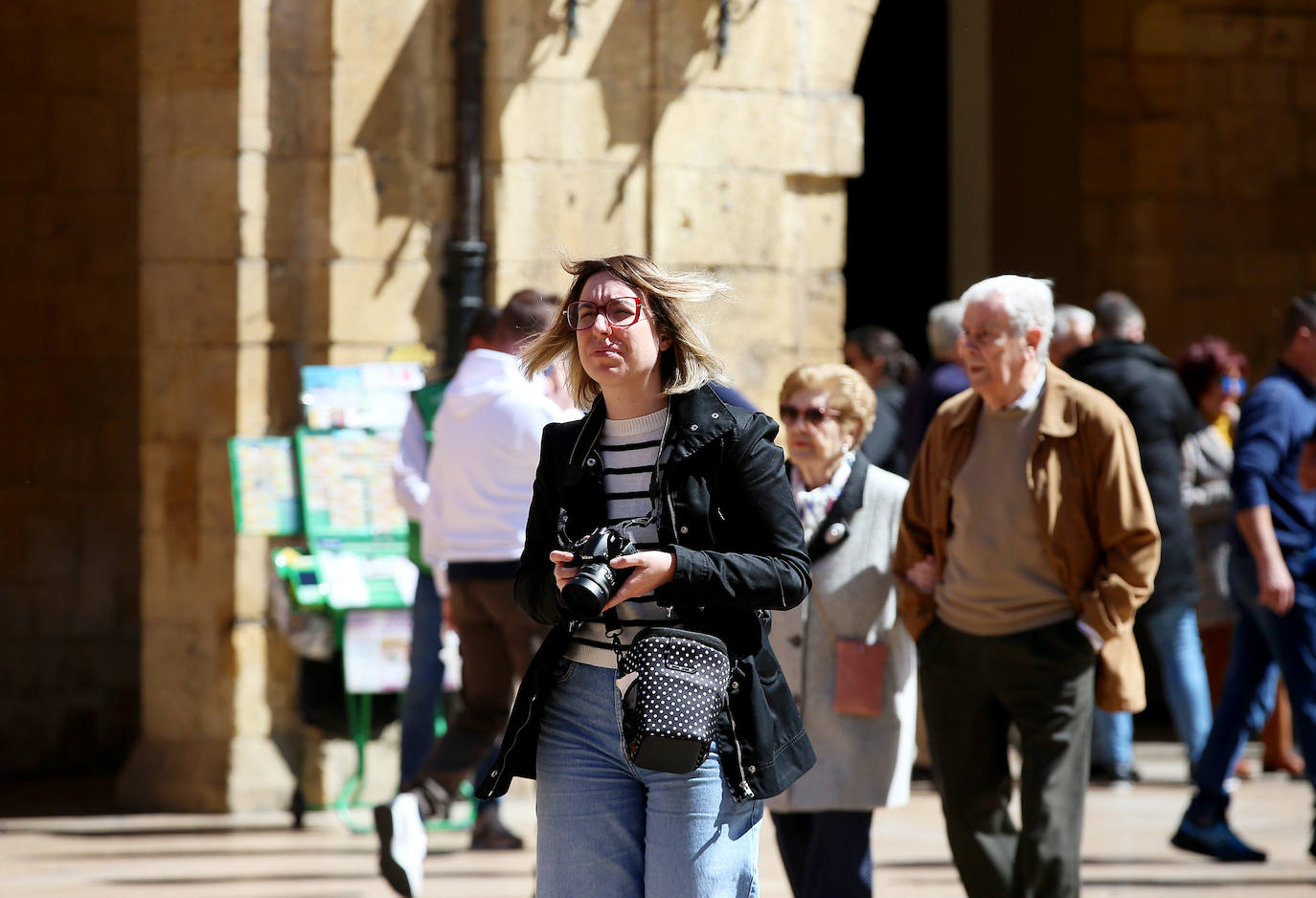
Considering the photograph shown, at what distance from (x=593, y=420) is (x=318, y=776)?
14.5 feet

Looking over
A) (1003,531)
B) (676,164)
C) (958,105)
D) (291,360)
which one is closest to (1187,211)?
(958,105)

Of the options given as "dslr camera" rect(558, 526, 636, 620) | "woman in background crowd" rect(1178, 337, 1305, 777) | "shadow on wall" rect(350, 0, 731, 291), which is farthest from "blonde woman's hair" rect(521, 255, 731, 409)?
"woman in background crowd" rect(1178, 337, 1305, 777)

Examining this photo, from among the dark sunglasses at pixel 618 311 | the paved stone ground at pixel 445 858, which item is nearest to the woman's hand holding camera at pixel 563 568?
the dark sunglasses at pixel 618 311

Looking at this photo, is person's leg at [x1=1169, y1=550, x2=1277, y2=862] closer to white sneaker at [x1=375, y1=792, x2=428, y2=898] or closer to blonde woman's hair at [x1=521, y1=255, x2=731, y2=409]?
white sneaker at [x1=375, y1=792, x2=428, y2=898]

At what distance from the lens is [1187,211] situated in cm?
1096

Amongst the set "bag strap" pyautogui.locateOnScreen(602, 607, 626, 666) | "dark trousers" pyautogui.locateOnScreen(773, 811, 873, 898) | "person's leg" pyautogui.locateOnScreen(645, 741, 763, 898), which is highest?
"bag strap" pyautogui.locateOnScreen(602, 607, 626, 666)

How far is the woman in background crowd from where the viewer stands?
349 inches

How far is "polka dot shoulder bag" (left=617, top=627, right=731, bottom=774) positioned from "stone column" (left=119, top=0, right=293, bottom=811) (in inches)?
181

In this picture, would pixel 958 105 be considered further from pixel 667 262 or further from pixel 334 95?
pixel 334 95

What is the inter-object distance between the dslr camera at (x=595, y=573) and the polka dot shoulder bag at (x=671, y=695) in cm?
13

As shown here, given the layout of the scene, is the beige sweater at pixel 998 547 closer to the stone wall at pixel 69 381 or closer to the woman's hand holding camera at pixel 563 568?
the woman's hand holding camera at pixel 563 568

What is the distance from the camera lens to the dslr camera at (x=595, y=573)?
337 cm

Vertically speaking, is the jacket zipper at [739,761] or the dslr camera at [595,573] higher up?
the dslr camera at [595,573]

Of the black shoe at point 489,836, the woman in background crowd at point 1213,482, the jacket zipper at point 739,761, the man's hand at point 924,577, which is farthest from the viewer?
the woman in background crowd at point 1213,482
